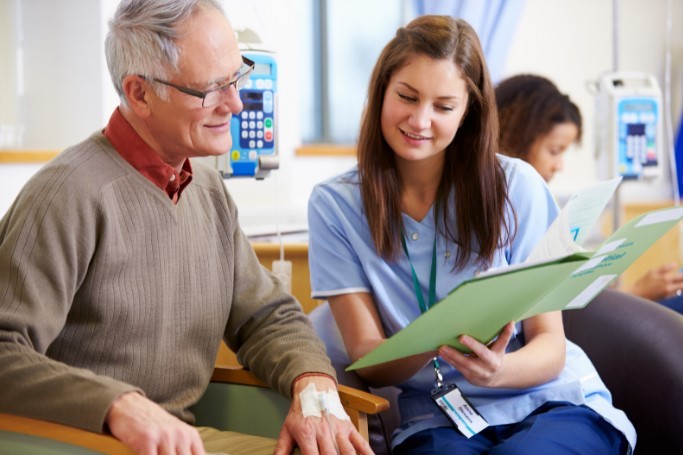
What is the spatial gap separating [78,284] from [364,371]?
64 cm

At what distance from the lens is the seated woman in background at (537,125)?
2.80 meters

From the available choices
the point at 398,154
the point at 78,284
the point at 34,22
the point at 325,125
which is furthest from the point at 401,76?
the point at 325,125

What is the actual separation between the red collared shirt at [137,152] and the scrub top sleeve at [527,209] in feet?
2.37

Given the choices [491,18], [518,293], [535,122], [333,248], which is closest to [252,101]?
[333,248]

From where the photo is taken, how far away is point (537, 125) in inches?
111

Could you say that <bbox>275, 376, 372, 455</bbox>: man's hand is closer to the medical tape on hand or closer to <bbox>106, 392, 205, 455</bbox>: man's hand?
the medical tape on hand

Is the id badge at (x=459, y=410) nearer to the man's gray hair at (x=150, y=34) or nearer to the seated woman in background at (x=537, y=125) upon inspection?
the man's gray hair at (x=150, y=34)

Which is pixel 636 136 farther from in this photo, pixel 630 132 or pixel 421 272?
Answer: pixel 421 272

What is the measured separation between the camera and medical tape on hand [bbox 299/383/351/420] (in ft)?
5.48

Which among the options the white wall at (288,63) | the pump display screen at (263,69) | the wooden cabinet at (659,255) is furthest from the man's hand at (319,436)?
the wooden cabinet at (659,255)

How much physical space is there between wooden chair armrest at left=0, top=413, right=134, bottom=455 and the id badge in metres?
0.70

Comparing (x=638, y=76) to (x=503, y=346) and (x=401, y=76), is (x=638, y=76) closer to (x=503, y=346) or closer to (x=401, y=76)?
(x=401, y=76)

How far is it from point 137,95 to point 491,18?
260cm

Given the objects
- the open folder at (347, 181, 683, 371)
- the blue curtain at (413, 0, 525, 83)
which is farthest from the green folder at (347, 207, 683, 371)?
the blue curtain at (413, 0, 525, 83)
